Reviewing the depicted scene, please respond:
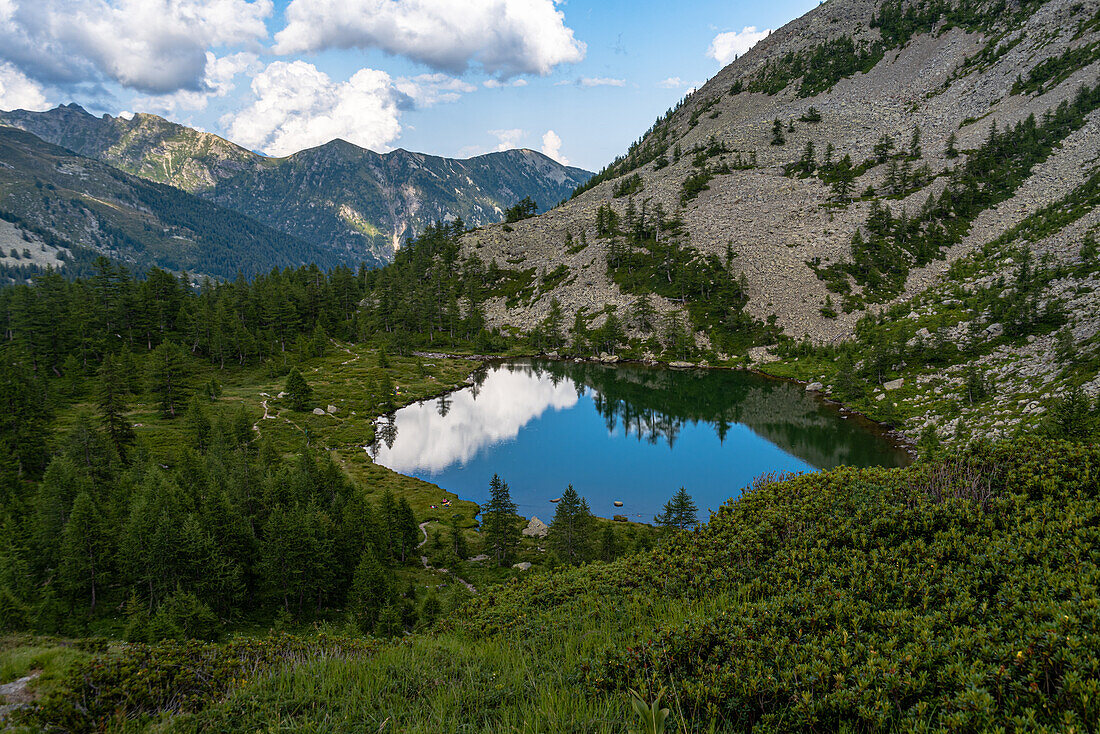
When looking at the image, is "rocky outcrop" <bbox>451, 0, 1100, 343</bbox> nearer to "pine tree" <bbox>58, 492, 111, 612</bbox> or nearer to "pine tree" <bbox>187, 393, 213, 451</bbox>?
"pine tree" <bbox>187, 393, 213, 451</bbox>

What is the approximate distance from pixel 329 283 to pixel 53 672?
15704 cm

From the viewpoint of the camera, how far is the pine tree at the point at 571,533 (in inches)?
1459

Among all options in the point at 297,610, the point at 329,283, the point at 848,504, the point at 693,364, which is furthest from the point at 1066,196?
the point at 329,283

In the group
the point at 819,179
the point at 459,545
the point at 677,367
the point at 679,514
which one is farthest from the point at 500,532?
the point at 819,179

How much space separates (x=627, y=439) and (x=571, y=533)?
32.8 metres

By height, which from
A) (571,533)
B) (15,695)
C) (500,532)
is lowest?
(500,532)

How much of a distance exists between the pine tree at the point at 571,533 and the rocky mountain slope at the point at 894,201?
43.6 metres

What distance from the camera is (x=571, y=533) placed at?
123ft

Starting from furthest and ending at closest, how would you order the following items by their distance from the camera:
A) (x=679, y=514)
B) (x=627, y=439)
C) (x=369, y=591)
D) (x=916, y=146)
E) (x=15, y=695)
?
(x=916, y=146), (x=627, y=439), (x=679, y=514), (x=369, y=591), (x=15, y=695)

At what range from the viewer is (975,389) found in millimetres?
54750

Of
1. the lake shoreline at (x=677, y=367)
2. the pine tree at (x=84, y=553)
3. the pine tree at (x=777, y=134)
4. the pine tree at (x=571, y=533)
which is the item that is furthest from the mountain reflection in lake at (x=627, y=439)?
the pine tree at (x=777, y=134)

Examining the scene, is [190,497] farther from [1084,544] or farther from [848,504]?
[1084,544]

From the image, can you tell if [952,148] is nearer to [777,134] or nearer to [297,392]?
[777,134]

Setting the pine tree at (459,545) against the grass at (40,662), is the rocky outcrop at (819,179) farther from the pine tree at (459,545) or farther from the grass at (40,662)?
the grass at (40,662)
